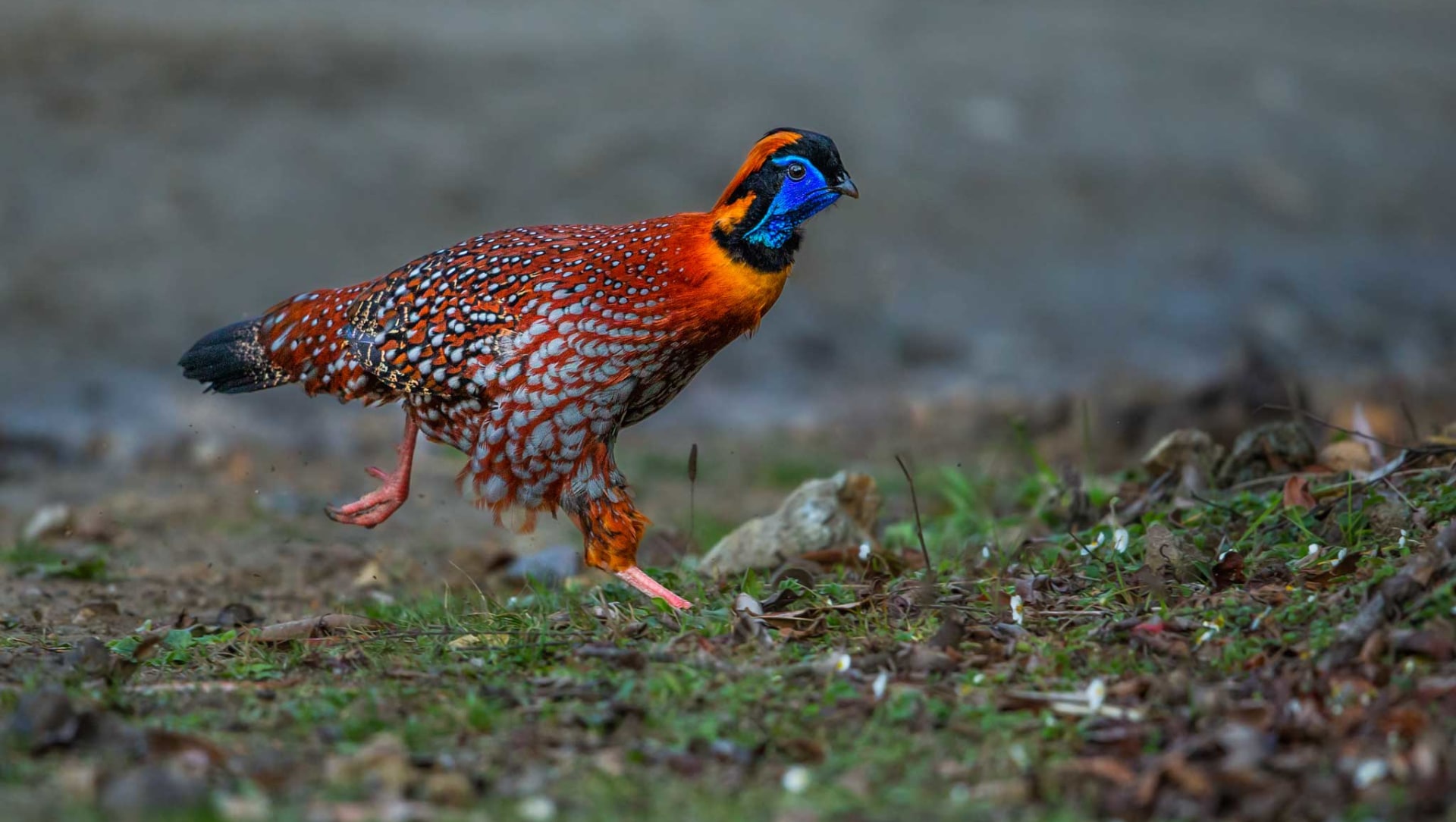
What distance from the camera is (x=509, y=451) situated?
506 cm

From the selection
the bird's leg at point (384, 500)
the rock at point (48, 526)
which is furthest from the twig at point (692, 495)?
the rock at point (48, 526)

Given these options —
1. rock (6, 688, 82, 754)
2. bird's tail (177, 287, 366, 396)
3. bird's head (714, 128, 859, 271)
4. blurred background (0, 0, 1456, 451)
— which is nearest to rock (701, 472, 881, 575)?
bird's head (714, 128, 859, 271)

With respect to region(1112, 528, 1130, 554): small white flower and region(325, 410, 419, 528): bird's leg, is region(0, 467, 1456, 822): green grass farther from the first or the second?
region(325, 410, 419, 528): bird's leg

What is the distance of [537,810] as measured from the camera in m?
3.12

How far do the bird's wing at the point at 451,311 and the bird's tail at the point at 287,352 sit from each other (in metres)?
0.12

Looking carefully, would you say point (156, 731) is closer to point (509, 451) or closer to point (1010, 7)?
point (509, 451)

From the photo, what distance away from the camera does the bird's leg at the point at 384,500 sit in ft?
18.5

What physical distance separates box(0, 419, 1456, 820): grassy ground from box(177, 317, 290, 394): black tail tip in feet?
2.77

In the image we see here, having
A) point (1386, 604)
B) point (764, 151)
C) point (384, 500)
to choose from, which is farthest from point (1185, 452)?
point (384, 500)

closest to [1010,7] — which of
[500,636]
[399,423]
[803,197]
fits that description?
[399,423]

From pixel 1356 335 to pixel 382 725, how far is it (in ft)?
29.5

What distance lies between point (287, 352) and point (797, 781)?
120 inches

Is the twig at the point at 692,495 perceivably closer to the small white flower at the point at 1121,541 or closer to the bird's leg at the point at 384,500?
the bird's leg at the point at 384,500

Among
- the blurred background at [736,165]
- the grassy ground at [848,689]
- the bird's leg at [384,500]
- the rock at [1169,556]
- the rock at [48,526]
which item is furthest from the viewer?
the blurred background at [736,165]
